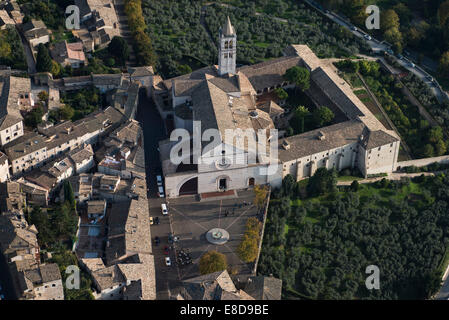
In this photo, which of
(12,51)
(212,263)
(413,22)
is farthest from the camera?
(413,22)

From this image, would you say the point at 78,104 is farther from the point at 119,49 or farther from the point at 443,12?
the point at 443,12

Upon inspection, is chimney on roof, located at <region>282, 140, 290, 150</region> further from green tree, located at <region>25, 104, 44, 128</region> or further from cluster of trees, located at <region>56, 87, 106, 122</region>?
green tree, located at <region>25, 104, 44, 128</region>

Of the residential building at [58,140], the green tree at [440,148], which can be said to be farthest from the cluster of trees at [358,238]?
the residential building at [58,140]

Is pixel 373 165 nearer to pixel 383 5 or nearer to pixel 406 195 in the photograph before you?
pixel 406 195

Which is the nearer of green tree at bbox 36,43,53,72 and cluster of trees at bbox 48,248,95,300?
cluster of trees at bbox 48,248,95,300

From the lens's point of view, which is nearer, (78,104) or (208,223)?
(208,223)

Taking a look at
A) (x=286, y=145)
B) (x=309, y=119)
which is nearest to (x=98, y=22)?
(x=309, y=119)

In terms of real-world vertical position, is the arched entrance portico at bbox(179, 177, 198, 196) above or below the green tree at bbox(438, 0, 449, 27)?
below

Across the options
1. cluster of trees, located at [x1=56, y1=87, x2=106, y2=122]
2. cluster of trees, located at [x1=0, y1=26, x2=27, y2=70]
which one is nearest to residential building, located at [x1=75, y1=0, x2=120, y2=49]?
cluster of trees, located at [x1=0, y1=26, x2=27, y2=70]
